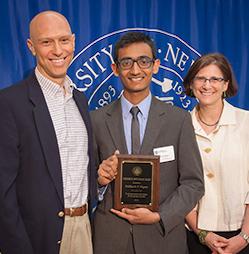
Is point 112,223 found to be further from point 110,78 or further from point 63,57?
point 110,78

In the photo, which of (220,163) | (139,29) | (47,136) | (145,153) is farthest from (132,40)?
(139,29)

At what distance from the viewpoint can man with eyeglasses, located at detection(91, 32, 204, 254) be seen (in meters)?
1.95

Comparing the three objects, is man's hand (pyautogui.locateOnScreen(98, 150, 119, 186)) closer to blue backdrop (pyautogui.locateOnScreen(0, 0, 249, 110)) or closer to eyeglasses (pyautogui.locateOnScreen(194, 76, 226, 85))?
eyeglasses (pyautogui.locateOnScreen(194, 76, 226, 85))

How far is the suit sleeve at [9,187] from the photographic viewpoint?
162cm

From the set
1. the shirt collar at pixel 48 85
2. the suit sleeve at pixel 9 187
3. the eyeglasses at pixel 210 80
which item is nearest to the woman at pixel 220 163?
the eyeglasses at pixel 210 80

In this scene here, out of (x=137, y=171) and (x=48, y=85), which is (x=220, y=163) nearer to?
(x=137, y=171)

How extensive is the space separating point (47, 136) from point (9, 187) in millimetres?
249

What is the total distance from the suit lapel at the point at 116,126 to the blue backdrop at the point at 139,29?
2.96ft

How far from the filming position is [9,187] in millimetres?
1645

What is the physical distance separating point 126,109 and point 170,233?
63cm

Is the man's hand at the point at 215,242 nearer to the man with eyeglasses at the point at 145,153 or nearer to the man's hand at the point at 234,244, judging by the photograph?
the man's hand at the point at 234,244

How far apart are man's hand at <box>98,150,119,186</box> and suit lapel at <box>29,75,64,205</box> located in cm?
23

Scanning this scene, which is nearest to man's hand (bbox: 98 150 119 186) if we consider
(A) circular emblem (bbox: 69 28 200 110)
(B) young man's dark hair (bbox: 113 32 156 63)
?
(B) young man's dark hair (bbox: 113 32 156 63)

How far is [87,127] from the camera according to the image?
192 cm
